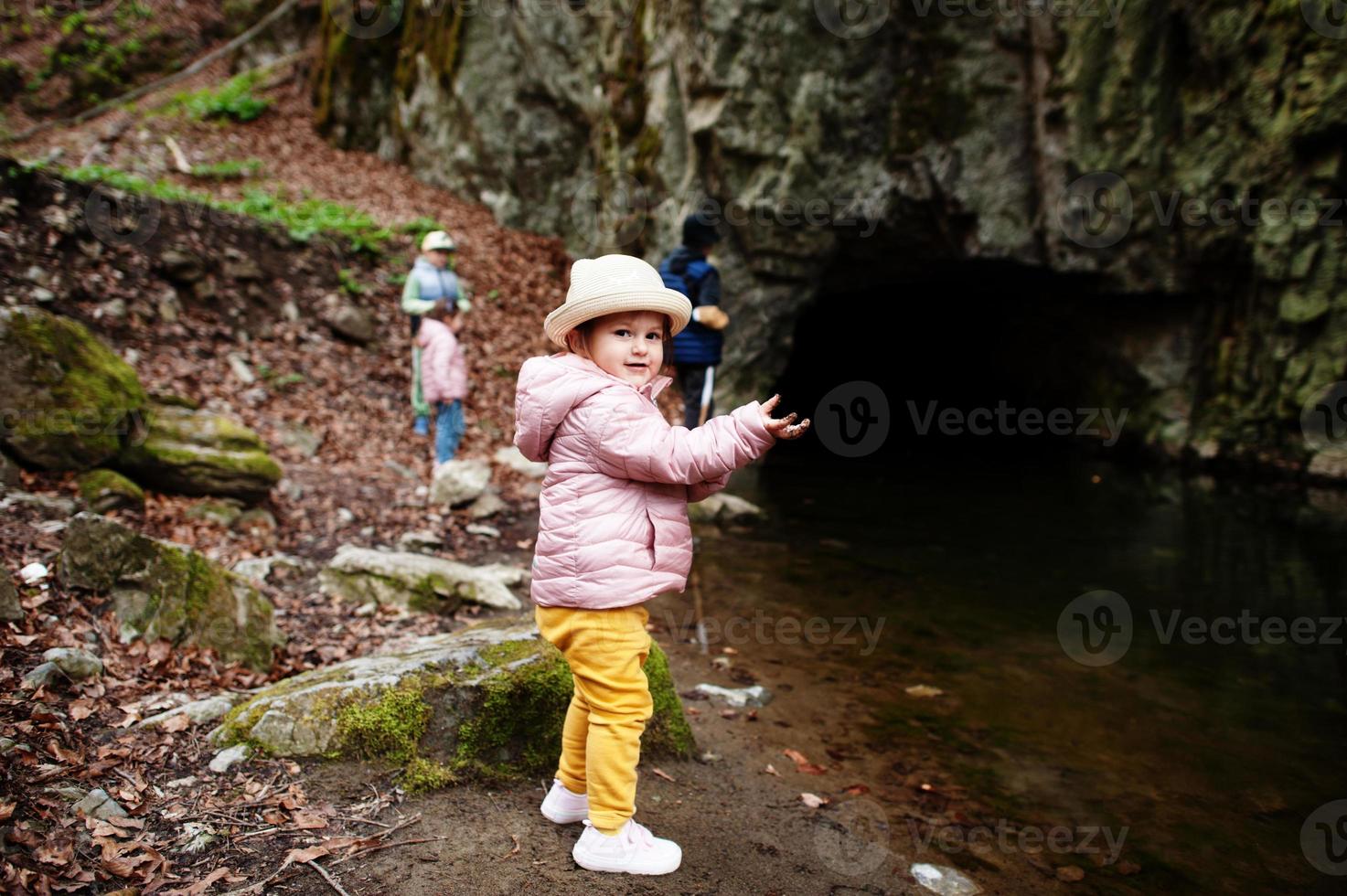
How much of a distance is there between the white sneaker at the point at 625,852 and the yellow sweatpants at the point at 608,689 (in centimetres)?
4

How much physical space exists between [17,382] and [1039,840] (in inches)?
254

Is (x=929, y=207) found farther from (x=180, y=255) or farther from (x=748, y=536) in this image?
(x=180, y=255)

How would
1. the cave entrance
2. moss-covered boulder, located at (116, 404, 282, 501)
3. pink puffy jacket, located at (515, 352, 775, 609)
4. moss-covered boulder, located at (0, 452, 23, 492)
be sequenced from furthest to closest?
the cave entrance, moss-covered boulder, located at (116, 404, 282, 501), moss-covered boulder, located at (0, 452, 23, 492), pink puffy jacket, located at (515, 352, 775, 609)

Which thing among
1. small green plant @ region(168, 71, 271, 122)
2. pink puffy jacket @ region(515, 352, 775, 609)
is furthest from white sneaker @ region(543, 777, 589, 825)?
small green plant @ region(168, 71, 271, 122)

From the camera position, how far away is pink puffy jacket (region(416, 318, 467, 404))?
26.2ft

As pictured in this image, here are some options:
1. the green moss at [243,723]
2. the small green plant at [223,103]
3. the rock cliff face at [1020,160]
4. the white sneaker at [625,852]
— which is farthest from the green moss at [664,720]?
the small green plant at [223,103]

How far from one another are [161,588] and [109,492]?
1.95 metres

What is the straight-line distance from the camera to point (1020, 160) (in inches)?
494

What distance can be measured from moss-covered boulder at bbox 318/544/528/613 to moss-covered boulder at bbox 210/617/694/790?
1.72 metres

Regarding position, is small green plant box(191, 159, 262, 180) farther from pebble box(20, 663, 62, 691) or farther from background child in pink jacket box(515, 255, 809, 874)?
background child in pink jacket box(515, 255, 809, 874)

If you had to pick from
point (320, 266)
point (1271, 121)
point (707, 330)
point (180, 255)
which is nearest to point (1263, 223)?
point (1271, 121)

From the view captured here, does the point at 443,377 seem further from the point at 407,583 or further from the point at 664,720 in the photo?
the point at 664,720

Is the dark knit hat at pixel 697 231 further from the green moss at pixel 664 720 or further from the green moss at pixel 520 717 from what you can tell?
the green moss at pixel 520 717

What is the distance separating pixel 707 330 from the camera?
292 inches
